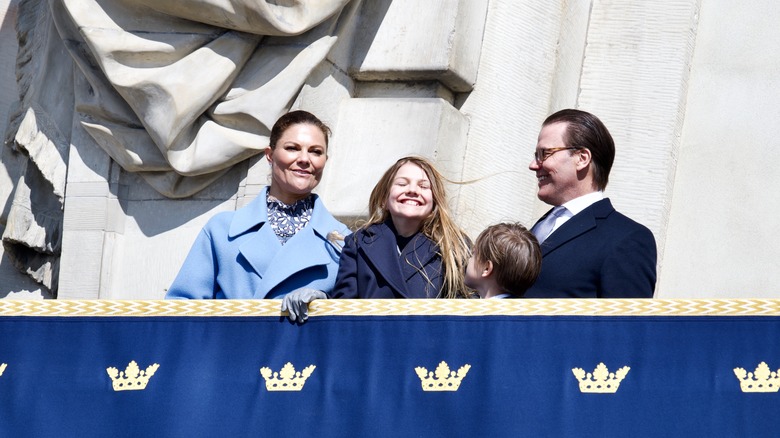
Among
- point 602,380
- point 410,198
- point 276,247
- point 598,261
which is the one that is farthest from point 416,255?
point 602,380

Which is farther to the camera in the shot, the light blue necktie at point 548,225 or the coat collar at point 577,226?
the light blue necktie at point 548,225

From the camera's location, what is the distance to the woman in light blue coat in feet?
18.6

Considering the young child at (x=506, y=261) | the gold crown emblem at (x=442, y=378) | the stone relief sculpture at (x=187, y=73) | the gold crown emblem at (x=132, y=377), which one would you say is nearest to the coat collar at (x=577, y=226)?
the young child at (x=506, y=261)

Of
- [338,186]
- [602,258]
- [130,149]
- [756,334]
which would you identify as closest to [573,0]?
[338,186]

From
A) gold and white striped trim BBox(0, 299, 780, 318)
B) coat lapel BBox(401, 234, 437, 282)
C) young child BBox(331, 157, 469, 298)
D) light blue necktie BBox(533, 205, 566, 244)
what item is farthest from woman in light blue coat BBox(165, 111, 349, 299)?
light blue necktie BBox(533, 205, 566, 244)

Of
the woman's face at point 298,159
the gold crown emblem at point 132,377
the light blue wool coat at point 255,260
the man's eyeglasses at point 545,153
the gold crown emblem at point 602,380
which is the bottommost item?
the gold crown emblem at point 132,377

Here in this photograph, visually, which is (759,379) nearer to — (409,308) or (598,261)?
(598,261)

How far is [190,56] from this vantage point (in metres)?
6.82

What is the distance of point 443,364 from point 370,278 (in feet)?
1.91

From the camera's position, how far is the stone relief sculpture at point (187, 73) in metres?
6.75

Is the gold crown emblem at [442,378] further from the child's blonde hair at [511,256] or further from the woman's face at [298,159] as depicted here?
the woman's face at [298,159]

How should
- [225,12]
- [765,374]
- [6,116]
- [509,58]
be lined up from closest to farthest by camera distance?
[765,374], [225,12], [509,58], [6,116]

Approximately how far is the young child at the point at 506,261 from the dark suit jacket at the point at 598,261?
0.12 metres

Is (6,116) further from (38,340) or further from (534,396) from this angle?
(534,396)
